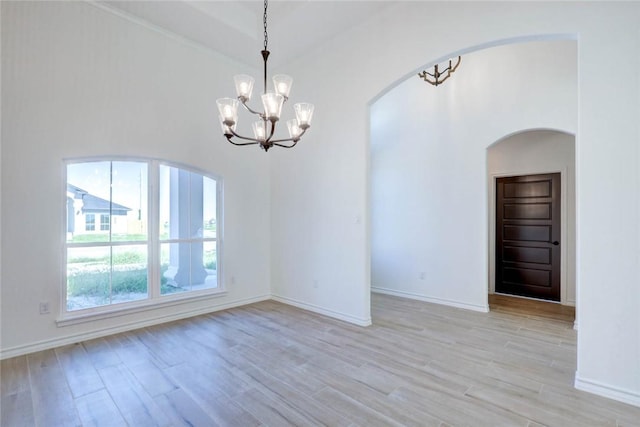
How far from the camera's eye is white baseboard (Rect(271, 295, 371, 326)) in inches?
156

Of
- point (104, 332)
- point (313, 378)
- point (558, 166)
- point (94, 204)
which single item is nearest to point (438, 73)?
point (558, 166)

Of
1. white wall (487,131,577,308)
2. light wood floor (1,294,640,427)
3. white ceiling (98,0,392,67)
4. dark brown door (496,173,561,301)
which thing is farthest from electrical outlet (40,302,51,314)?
dark brown door (496,173,561,301)

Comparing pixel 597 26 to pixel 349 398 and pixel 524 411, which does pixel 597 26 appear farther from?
pixel 349 398

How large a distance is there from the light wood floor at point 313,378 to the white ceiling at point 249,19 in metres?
3.97

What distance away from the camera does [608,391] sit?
232 centimetres

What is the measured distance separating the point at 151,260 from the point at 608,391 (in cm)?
488

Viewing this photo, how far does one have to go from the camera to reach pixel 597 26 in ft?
7.82

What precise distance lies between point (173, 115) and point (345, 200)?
268cm

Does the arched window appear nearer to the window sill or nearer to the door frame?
the window sill

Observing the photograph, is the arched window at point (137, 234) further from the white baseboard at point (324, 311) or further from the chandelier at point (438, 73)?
the chandelier at point (438, 73)

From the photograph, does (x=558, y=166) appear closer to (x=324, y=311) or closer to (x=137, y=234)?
(x=324, y=311)

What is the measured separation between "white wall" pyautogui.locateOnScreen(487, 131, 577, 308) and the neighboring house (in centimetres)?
551

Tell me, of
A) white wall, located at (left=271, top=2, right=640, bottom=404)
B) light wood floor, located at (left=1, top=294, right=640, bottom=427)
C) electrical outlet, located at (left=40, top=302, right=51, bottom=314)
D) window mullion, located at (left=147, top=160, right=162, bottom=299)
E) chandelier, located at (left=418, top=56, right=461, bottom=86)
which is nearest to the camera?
light wood floor, located at (left=1, top=294, right=640, bottom=427)

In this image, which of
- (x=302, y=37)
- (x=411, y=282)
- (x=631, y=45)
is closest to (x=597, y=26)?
(x=631, y=45)
